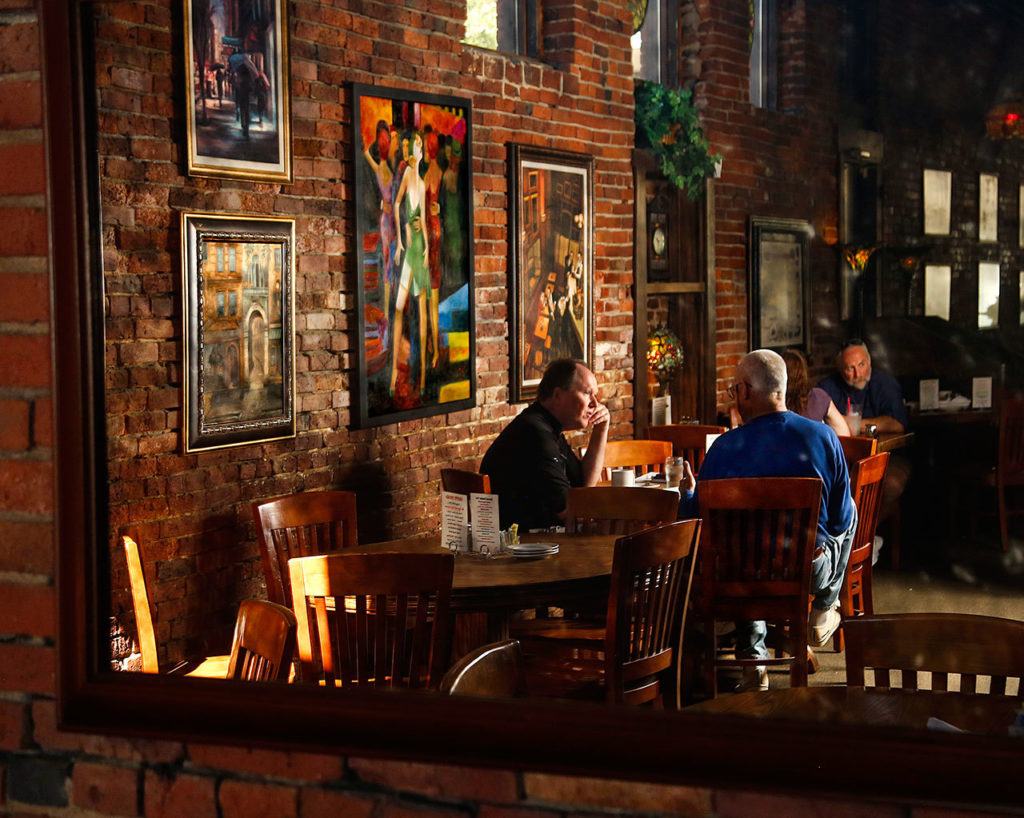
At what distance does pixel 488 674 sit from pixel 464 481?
2704mm

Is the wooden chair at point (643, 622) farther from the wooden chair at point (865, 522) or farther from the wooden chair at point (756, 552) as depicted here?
the wooden chair at point (865, 522)

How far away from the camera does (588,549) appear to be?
14.2 feet

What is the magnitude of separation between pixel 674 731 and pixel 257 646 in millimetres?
A: 972

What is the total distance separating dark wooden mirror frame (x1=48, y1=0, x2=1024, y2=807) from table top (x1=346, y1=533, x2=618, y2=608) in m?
1.82

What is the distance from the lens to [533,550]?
4207 millimetres

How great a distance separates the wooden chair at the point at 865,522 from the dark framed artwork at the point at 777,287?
2.94 m

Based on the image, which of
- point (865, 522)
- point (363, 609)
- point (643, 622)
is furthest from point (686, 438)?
point (363, 609)

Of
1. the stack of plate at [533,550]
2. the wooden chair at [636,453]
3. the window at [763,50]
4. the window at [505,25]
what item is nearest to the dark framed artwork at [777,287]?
the window at [763,50]

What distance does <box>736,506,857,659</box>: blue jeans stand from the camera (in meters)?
4.68

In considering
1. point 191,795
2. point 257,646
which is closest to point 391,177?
point 257,646

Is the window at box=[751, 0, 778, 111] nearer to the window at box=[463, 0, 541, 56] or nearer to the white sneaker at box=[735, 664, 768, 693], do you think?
the window at box=[463, 0, 541, 56]

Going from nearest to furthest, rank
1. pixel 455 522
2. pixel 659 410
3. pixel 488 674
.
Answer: pixel 488 674 < pixel 455 522 < pixel 659 410

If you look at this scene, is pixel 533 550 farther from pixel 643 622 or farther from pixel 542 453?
pixel 542 453

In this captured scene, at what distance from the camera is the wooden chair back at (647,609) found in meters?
3.58
